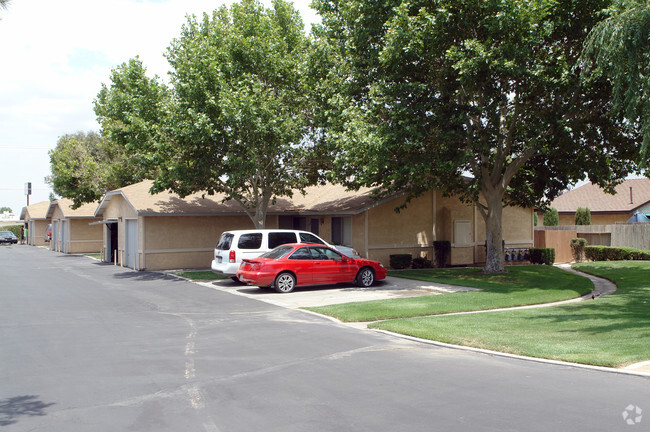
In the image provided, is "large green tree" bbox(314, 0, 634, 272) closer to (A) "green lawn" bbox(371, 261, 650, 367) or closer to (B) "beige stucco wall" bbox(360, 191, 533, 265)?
(B) "beige stucco wall" bbox(360, 191, 533, 265)

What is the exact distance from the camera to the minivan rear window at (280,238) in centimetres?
1898

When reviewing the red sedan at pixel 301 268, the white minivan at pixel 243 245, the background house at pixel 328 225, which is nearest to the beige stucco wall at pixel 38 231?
the background house at pixel 328 225

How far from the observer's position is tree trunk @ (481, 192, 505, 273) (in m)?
21.2

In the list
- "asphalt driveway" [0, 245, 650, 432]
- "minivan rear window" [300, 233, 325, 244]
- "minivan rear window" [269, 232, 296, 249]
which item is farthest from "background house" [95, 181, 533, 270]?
"asphalt driveway" [0, 245, 650, 432]

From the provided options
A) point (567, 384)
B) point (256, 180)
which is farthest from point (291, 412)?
point (256, 180)

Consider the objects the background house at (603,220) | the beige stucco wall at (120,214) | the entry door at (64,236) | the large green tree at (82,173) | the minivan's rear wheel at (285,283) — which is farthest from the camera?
the entry door at (64,236)

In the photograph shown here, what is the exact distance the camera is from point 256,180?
23.1 metres

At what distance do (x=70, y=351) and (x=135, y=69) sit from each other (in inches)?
953

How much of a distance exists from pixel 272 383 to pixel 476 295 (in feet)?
33.5

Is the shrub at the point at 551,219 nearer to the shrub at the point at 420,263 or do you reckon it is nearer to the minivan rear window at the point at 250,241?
the shrub at the point at 420,263

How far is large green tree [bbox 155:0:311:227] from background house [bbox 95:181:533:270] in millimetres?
2967

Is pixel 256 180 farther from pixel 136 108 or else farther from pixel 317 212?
pixel 136 108

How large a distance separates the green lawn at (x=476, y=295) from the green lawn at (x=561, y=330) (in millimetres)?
1024

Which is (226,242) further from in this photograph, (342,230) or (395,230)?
(395,230)
